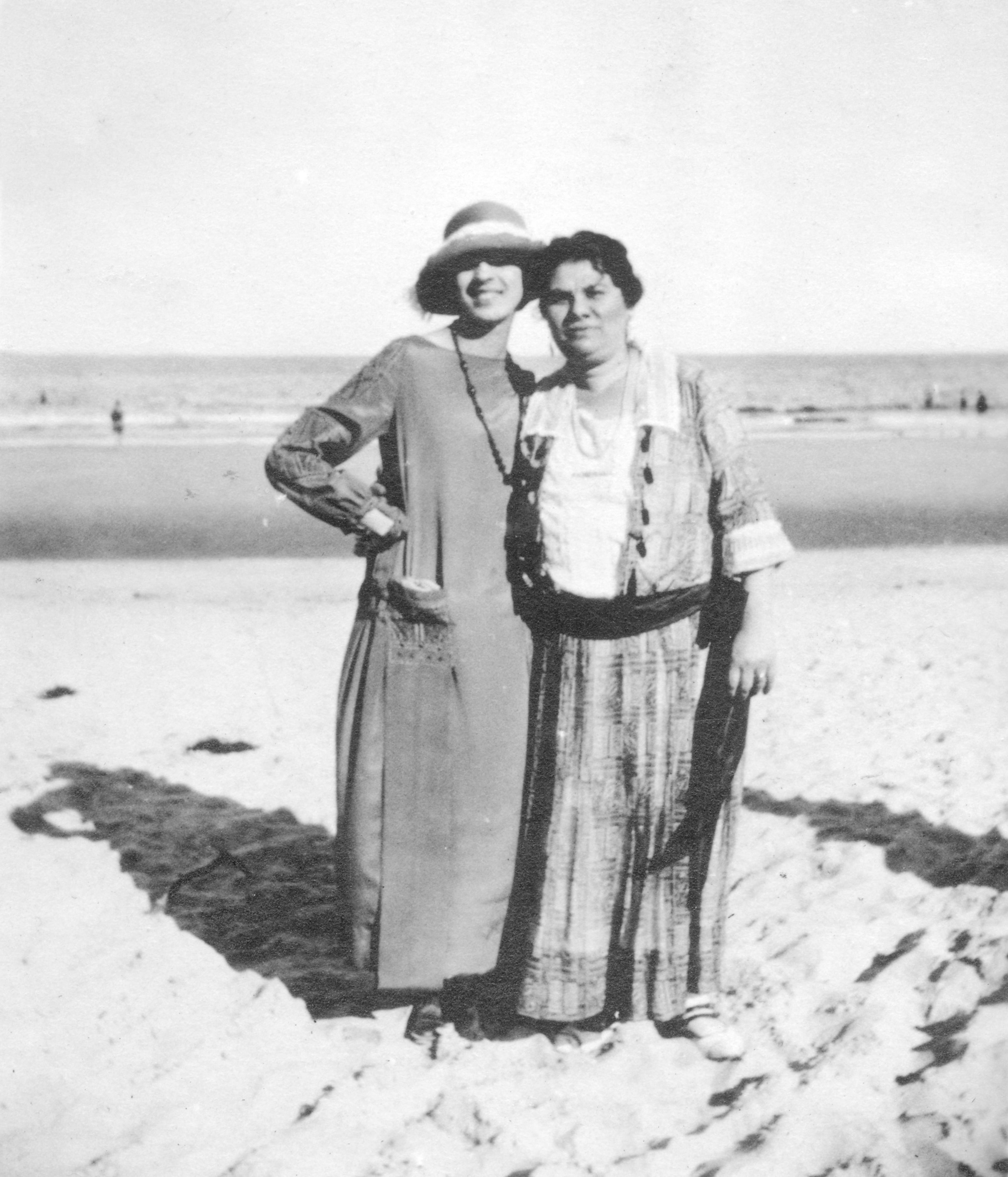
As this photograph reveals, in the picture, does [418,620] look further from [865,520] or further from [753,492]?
[865,520]

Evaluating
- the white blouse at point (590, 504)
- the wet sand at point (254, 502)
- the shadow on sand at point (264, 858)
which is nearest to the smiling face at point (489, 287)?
the white blouse at point (590, 504)

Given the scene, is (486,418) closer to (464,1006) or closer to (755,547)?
(755,547)

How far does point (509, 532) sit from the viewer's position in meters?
2.87

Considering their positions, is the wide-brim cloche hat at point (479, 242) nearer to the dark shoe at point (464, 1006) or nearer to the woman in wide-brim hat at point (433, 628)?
the woman in wide-brim hat at point (433, 628)

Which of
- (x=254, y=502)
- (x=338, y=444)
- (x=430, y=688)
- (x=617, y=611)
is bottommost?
(x=254, y=502)

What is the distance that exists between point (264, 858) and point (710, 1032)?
6.81ft

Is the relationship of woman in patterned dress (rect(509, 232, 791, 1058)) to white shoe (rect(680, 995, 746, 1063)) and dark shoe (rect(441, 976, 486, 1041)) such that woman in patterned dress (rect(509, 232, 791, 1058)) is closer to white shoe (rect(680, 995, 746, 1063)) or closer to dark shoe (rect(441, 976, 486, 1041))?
white shoe (rect(680, 995, 746, 1063))

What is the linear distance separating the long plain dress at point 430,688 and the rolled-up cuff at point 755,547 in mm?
562

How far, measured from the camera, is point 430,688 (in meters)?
2.93

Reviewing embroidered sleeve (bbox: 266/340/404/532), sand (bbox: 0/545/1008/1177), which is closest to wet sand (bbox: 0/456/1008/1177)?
sand (bbox: 0/545/1008/1177)

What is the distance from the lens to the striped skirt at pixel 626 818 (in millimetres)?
2832

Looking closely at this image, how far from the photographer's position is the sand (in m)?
2.70

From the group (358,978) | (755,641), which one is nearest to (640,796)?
(755,641)

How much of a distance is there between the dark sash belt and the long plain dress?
0.17 metres
